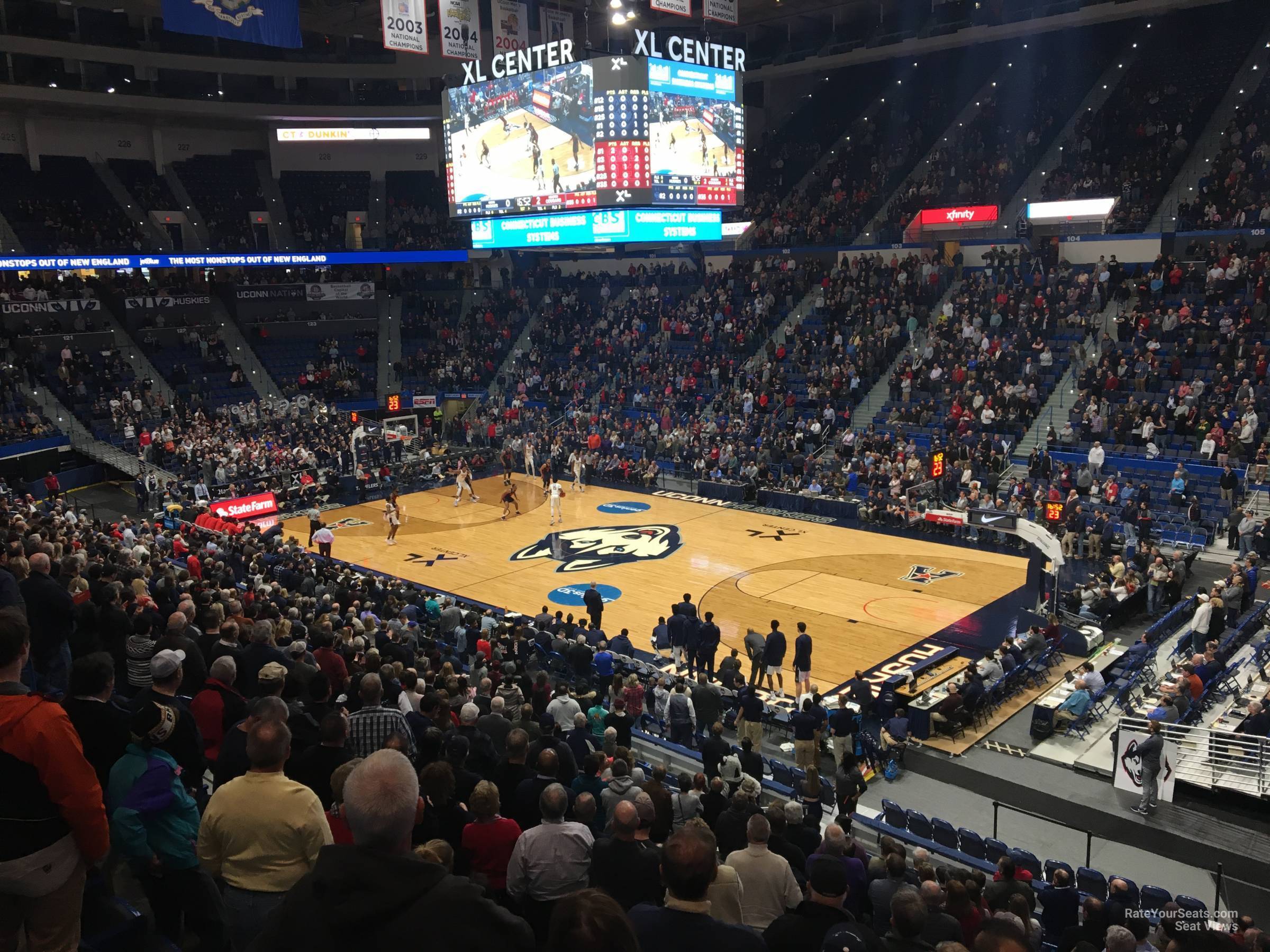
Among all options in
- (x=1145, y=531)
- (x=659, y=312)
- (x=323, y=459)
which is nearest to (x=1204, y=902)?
(x=1145, y=531)

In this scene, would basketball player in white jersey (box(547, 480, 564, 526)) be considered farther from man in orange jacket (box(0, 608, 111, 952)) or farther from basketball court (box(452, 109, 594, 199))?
man in orange jacket (box(0, 608, 111, 952))

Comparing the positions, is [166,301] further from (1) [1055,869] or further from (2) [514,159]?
(1) [1055,869]

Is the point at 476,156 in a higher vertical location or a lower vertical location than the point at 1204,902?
higher

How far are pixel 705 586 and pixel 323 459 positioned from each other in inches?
636

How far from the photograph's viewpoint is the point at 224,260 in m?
38.2

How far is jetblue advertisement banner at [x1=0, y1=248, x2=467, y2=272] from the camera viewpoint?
34.5 meters

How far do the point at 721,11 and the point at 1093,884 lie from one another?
23.6 m

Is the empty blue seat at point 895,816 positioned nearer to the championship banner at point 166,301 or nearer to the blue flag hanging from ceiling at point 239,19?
the blue flag hanging from ceiling at point 239,19

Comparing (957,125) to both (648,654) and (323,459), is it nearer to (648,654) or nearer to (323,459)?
(323,459)

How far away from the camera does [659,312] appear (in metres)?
40.0

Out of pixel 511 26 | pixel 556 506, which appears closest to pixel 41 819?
pixel 556 506

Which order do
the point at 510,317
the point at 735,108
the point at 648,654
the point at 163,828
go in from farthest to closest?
the point at 510,317
the point at 735,108
the point at 648,654
the point at 163,828

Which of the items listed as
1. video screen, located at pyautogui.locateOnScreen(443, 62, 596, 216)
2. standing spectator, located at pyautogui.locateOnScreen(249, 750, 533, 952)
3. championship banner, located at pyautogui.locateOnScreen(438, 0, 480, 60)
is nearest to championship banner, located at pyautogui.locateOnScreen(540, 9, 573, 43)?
championship banner, located at pyautogui.locateOnScreen(438, 0, 480, 60)

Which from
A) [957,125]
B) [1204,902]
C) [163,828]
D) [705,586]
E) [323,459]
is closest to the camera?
[163,828]
